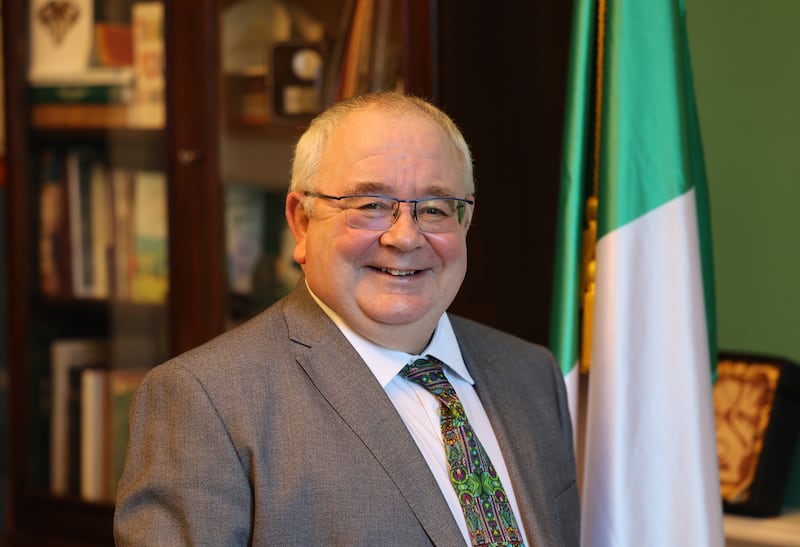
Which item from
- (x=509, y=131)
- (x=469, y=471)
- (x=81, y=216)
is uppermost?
(x=509, y=131)

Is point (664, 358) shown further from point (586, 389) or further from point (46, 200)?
point (46, 200)

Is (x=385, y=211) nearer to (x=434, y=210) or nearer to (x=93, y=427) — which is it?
(x=434, y=210)

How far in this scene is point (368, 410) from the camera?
1.60m

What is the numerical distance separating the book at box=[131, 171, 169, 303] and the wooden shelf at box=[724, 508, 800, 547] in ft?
4.58

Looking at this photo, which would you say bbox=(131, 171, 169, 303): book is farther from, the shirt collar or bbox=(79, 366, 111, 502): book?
the shirt collar

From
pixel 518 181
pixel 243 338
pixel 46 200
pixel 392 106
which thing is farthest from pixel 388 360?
pixel 46 200

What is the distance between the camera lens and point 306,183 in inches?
65.9

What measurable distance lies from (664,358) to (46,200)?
171 centimetres

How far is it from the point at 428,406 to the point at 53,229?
5.32ft

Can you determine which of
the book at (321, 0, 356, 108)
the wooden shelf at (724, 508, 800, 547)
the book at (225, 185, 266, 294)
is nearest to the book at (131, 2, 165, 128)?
the book at (225, 185, 266, 294)

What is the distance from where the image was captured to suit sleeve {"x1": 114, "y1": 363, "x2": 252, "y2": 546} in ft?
4.81

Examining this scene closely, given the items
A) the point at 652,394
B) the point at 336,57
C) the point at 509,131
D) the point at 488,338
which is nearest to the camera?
the point at 488,338

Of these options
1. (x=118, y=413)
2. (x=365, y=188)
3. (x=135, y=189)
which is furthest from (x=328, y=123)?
(x=118, y=413)

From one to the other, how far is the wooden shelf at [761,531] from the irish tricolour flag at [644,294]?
255mm
